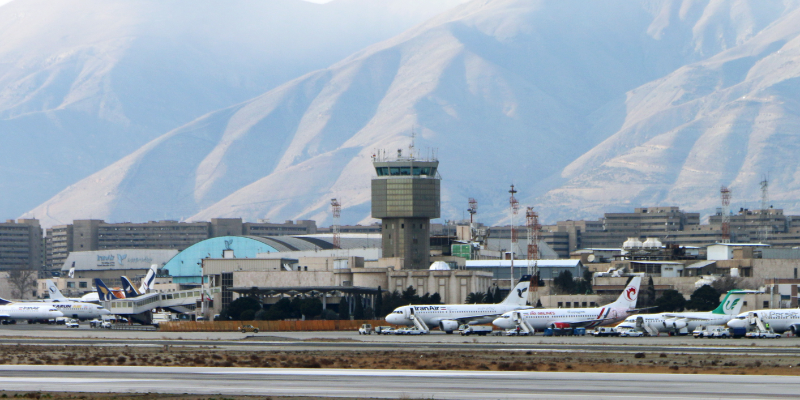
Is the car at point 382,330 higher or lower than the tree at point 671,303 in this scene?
lower

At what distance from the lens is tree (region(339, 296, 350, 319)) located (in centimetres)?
17725

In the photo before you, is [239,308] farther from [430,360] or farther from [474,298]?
[430,360]

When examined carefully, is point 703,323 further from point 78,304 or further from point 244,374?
point 78,304

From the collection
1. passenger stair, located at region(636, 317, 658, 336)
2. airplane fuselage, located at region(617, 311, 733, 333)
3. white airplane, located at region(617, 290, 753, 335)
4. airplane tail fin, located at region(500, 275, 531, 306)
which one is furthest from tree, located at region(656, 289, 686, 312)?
passenger stair, located at region(636, 317, 658, 336)

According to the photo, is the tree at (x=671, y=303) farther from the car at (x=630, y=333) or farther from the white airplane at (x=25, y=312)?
the white airplane at (x=25, y=312)

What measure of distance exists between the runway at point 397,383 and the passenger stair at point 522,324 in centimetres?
6057

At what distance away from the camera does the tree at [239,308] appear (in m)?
173

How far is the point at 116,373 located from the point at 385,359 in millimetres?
21258

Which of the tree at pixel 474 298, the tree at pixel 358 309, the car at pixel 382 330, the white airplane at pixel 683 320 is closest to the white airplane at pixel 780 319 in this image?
the white airplane at pixel 683 320

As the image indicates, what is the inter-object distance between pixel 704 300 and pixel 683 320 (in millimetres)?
44752

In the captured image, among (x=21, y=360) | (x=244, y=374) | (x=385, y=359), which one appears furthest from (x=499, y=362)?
(x=21, y=360)

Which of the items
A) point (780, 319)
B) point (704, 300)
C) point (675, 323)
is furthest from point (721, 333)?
point (704, 300)

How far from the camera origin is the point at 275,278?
629 ft

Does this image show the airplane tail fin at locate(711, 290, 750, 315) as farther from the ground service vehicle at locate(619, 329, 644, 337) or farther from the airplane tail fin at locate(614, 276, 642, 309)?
the ground service vehicle at locate(619, 329, 644, 337)
